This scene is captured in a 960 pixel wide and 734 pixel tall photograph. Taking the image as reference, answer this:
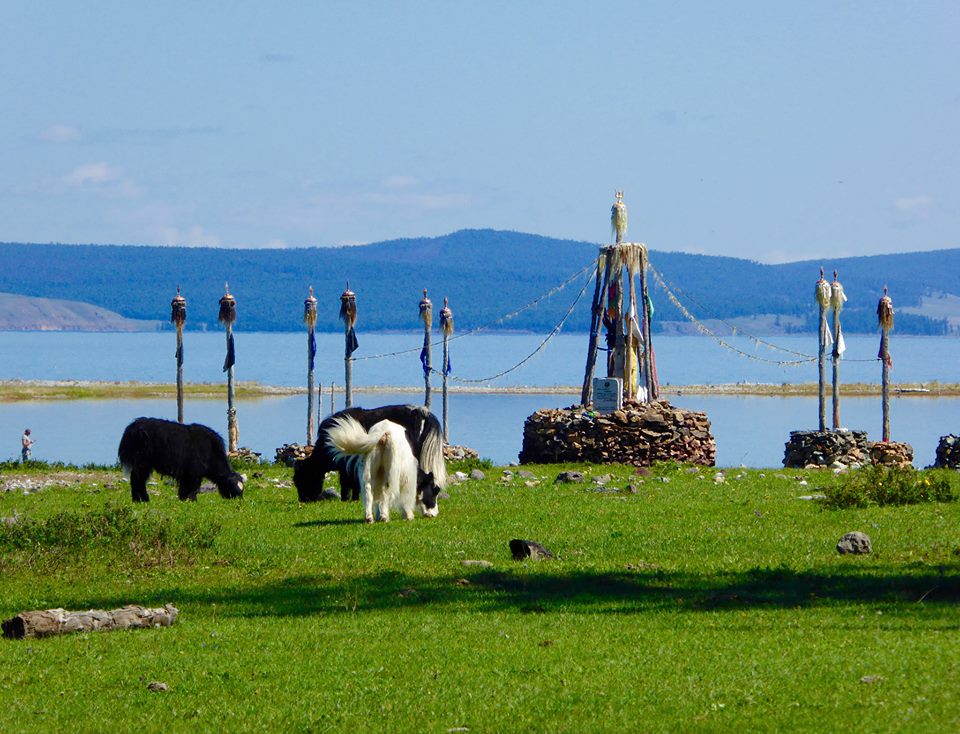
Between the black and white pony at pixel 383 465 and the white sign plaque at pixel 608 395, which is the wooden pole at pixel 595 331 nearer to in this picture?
the white sign plaque at pixel 608 395

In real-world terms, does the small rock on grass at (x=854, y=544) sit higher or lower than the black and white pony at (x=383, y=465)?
lower

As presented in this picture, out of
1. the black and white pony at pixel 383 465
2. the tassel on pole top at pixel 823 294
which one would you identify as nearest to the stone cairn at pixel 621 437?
the black and white pony at pixel 383 465

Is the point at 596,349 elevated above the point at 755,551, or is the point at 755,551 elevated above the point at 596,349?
the point at 596,349

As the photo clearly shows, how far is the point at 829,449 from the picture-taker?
40750 millimetres

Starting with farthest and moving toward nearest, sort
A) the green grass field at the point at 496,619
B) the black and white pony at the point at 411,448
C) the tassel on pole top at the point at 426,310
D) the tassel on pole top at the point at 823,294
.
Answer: the tassel on pole top at the point at 426,310 < the tassel on pole top at the point at 823,294 < the black and white pony at the point at 411,448 < the green grass field at the point at 496,619

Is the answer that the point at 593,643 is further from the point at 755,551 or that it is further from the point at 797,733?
the point at 755,551

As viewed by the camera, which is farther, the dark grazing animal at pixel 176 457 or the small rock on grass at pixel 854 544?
the dark grazing animal at pixel 176 457

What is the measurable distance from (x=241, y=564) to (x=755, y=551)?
22.3 feet

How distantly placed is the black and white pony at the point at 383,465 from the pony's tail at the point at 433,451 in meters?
0.40

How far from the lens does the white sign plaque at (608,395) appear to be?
40500 mm

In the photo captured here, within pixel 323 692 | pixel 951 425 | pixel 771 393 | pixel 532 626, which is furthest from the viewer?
pixel 771 393

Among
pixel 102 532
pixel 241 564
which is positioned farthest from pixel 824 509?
pixel 102 532

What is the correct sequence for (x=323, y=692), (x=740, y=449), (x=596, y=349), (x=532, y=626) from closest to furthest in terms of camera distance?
(x=323, y=692) < (x=532, y=626) < (x=596, y=349) < (x=740, y=449)

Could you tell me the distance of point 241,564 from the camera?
1941cm
